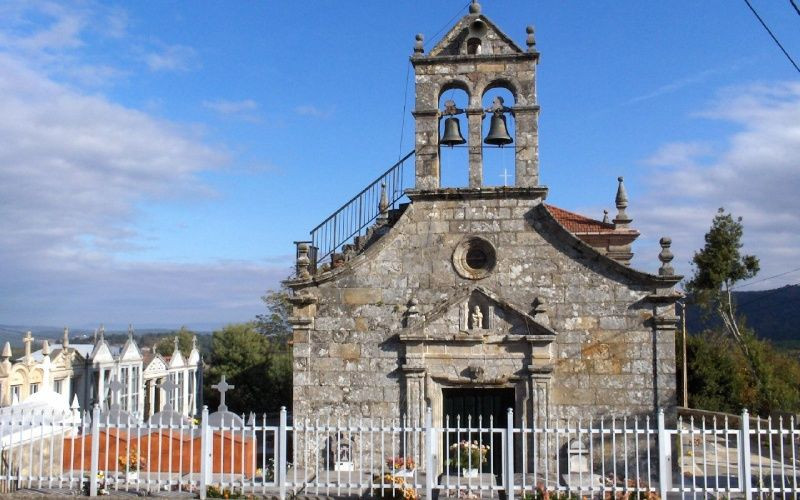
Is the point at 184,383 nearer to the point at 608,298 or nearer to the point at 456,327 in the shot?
the point at 456,327

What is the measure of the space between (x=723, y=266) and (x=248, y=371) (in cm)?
2075

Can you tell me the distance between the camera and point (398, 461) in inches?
469

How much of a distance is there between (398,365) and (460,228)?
107 inches

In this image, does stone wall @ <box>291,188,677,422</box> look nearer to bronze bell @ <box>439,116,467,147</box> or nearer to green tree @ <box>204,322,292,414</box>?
bronze bell @ <box>439,116,467,147</box>

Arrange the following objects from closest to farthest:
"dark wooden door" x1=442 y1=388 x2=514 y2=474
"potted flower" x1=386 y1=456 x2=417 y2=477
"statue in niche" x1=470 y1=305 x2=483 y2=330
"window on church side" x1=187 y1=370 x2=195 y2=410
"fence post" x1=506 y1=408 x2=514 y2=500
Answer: "fence post" x1=506 y1=408 x2=514 y2=500 → "potted flower" x1=386 y1=456 x2=417 y2=477 → "statue in niche" x1=470 y1=305 x2=483 y2=330 → "dark wooden door" x1=442 y1=388 x2=514 y2=474 → "window on church side" x1=187 y1=370 x2=195 y2=410

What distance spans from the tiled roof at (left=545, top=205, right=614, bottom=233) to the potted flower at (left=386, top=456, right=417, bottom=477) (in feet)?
30.7

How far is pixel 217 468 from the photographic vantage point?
43.6 ft

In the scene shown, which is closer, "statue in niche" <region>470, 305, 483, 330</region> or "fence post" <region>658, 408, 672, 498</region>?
"fence post" <region>658, 408, 672, 498</region>

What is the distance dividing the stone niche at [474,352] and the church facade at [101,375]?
8.29 metres

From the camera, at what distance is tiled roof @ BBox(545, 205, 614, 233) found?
19.8m

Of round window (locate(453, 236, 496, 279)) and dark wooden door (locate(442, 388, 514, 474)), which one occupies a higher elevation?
round window (locate(453, 236, 496, 279))

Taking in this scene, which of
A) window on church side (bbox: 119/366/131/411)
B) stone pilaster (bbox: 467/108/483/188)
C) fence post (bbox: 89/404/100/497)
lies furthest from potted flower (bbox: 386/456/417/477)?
window on church side (bbox: 119/366/131/411)

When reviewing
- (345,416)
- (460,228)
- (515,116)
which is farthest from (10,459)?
(515,116)

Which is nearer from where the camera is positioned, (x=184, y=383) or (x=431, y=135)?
(x=431, y=135)
